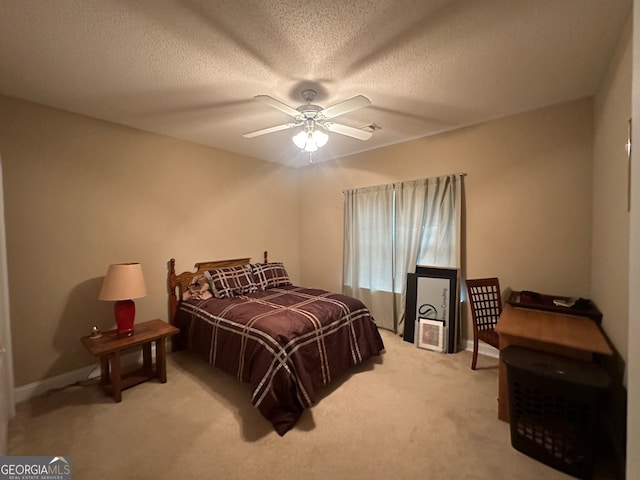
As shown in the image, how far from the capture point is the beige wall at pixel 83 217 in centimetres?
225

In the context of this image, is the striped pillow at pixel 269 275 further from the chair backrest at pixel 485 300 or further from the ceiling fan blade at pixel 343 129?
the chair backrest at pixel 485 300

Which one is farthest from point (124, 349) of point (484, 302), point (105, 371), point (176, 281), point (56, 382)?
point (484, 302)

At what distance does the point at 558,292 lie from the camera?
2.52 meters

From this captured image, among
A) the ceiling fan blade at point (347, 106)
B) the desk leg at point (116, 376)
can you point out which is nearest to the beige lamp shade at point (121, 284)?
A: the desk leg at point (116, 376)

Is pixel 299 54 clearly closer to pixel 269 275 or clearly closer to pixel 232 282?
pixel 232 282

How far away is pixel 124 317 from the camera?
2.39 m

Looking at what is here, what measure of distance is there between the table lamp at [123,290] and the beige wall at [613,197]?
11.5 ft

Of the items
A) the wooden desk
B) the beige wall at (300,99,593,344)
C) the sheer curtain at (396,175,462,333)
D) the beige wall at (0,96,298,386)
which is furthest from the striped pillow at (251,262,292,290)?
the wooden desk

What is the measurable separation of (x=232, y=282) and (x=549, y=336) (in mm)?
2985

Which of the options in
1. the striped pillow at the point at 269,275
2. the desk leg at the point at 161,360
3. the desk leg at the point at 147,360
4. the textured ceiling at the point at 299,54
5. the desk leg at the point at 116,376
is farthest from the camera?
the striped pillow at the point at 269,275

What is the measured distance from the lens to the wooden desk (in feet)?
5.49

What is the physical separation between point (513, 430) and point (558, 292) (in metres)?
1.49

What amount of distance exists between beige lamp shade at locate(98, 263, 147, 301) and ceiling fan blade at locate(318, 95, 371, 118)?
84.9 inches

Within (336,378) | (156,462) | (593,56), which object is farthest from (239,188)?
(593,56)
